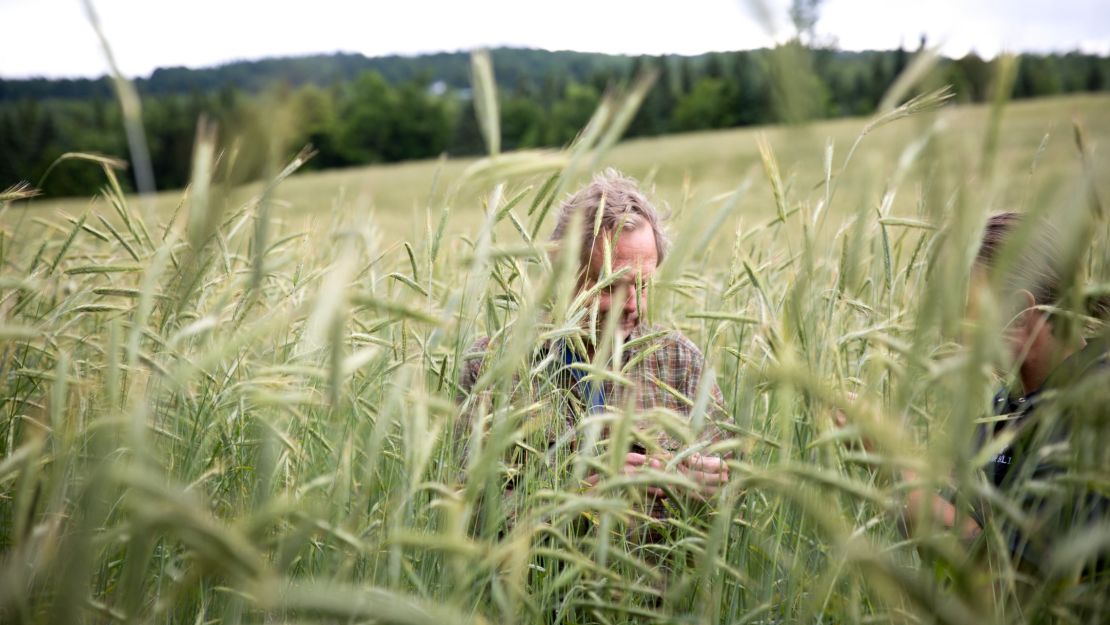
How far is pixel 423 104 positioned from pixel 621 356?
5485 cm

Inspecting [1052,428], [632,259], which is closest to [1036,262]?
[1052,428]

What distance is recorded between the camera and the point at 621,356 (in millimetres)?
1967

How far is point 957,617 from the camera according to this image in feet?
2.49

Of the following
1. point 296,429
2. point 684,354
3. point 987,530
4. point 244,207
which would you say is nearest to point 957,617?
point 987,530

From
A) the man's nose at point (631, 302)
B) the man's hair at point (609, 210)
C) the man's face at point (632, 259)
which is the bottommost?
the man's nose at point (631, 302)

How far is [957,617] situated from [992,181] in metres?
0.45

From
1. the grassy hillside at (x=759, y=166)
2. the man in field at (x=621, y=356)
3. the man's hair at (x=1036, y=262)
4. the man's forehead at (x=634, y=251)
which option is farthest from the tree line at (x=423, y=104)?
the man's forehead at (x=634, y=251)

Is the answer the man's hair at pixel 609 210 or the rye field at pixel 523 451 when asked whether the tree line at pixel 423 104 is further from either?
the man's hair at pixel 609 210

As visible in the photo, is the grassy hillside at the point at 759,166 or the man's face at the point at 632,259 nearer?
the grassy hillside at the point at 759,166

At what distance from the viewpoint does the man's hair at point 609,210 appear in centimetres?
212

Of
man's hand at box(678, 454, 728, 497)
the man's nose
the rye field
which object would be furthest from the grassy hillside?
man's hand at box(678, 454, 728, 497)

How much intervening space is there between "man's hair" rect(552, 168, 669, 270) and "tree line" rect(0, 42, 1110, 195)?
0.95m

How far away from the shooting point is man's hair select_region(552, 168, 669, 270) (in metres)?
2.12

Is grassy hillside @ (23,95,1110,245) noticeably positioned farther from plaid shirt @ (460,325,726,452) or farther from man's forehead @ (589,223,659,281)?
plaid shirt @ (460,325,726,452)
